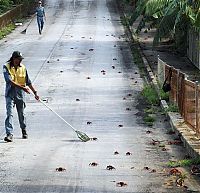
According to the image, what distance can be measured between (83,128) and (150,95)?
470cm

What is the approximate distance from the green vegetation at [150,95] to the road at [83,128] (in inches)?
13.4

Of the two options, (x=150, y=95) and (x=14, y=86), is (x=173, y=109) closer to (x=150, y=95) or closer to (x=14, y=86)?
(x=150, y=95)

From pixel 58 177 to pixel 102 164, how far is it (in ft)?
4.06

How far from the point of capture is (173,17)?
2408 centimetres

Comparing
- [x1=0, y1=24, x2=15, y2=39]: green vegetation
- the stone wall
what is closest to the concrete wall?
[x1=0, y1=24, x2=15, y2=39]: green vegetation

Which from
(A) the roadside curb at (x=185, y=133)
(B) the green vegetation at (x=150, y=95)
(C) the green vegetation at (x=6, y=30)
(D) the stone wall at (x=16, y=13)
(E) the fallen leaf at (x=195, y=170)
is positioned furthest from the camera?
(D) the stone wall at (x=16, y=13)

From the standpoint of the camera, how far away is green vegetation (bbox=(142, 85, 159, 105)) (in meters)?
19.0

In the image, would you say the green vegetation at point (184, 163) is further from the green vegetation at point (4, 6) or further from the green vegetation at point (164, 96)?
the green vegetation at point (4, 6)

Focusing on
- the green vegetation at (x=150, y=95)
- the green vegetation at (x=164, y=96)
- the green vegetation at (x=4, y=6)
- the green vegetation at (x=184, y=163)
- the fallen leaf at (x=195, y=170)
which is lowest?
the green vegetation at (x=4, y=6)

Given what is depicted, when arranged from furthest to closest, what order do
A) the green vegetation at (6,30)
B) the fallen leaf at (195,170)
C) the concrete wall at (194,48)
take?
the green vegetation at (6,30), the concrete wall at (194,48), the fallen leaf at (195,170)

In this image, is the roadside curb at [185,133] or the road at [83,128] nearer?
the road at [83,128]

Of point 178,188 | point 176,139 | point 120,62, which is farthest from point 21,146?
point 120,62

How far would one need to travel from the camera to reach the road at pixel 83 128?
10703 mm

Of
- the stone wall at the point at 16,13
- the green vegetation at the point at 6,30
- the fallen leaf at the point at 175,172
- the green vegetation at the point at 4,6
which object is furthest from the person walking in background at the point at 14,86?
the green vegetation at the point at 4,6
